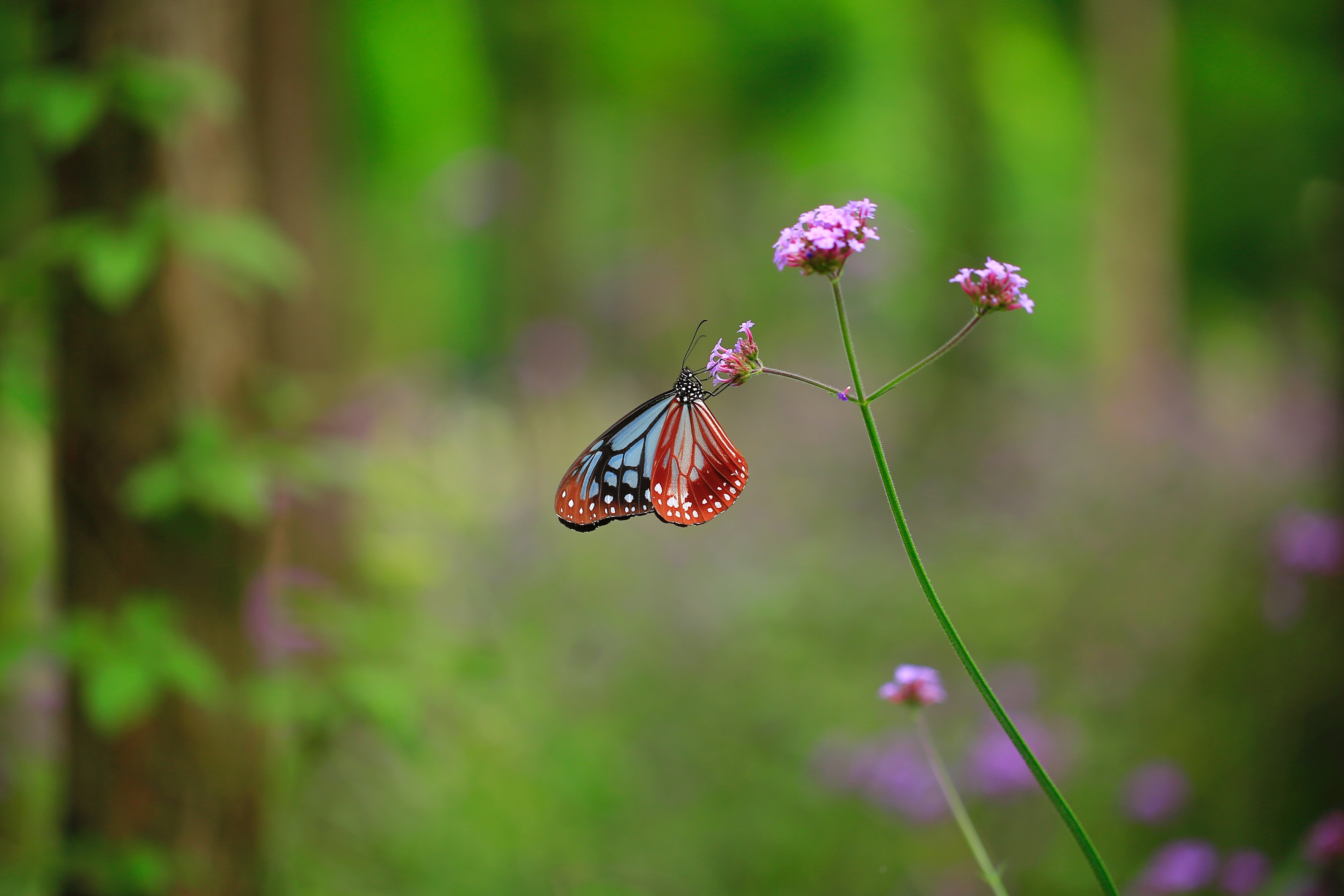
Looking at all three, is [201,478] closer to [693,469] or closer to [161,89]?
[161,89]

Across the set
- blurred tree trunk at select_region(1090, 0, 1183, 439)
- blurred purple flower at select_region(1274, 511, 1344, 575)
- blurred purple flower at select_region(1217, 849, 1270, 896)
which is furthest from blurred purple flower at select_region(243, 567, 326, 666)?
blurred tree trunk at select_region(1090, 0, 1183, 439)

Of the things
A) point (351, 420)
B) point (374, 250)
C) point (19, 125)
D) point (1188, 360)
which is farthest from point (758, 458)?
point (374, 250)

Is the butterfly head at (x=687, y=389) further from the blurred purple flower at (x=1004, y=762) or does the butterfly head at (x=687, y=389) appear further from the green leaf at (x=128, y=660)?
the blurred purple flower at (x=1004, y=762)

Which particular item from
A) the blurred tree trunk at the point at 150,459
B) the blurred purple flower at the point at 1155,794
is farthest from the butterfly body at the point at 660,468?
the blurred purple flower at the point at 1155,794

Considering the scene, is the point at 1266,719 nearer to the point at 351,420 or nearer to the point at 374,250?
the point at 351,420

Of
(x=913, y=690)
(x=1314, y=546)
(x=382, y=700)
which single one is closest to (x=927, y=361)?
(x=913, y=690)

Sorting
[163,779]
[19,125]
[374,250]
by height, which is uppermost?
[374,250]
